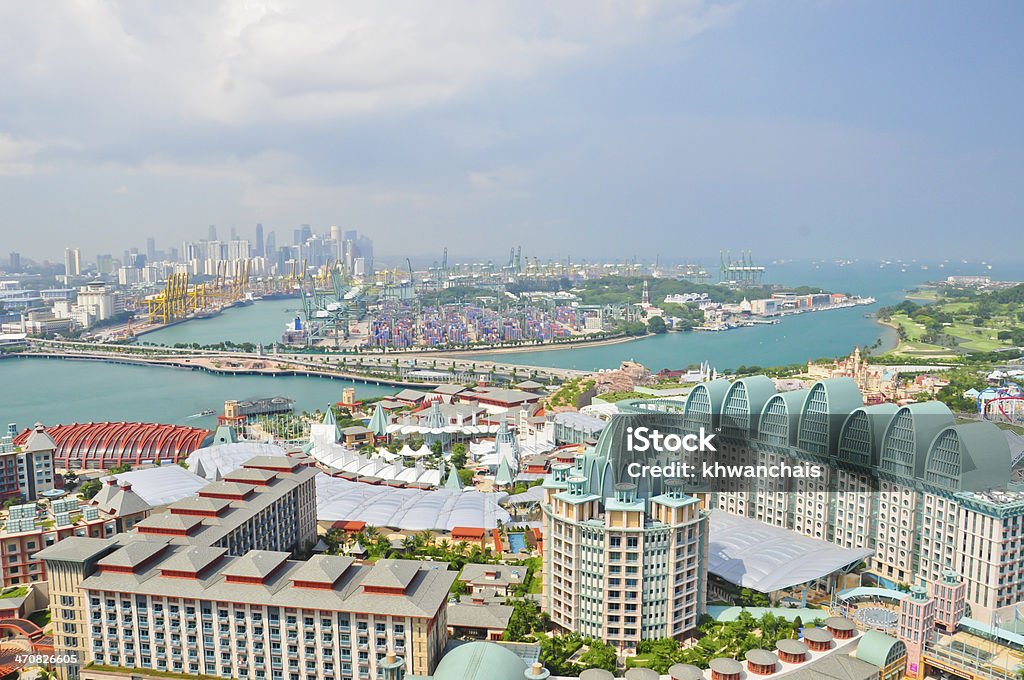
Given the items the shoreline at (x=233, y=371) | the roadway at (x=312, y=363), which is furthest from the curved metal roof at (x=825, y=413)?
the shoreline at (x=233, y=371)

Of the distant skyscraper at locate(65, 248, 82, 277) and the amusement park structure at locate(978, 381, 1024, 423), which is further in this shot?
the distant skyscraper at locate(65, 248, 82, 277)

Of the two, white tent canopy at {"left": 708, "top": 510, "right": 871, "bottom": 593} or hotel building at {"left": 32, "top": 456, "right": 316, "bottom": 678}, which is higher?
hotel building at {"left": 32, "top": 456, "right": 316, "bottom": 678}

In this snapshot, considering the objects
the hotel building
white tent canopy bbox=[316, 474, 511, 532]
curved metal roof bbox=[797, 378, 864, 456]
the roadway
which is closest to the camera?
the hotel building

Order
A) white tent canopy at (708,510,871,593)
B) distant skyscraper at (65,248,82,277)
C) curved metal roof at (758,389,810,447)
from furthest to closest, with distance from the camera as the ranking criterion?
distant skyscraper at (65,248,82,277), curved metal roof at (758,389,810,447), white tent canopy at (708,510,871,593)

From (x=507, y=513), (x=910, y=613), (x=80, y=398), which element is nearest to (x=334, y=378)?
(x=80, y=398)

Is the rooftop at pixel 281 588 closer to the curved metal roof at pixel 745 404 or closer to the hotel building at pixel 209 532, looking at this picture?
the hotel building at pixel 209 532

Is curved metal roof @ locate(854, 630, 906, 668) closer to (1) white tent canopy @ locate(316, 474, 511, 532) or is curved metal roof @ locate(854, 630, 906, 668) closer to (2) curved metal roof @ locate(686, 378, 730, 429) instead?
(2) curved metal roof @ locate(686, 378, 730, 429)

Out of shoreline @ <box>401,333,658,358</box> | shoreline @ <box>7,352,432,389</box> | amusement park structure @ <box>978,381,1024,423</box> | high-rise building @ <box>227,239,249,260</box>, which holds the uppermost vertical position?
high-rise building @ <box>227,239,249,260</box>

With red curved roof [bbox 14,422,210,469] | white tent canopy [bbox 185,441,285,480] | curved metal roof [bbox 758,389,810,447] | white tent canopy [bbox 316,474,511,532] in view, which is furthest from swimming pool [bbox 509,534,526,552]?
red curved roof [bbox 14,422,210,469]
